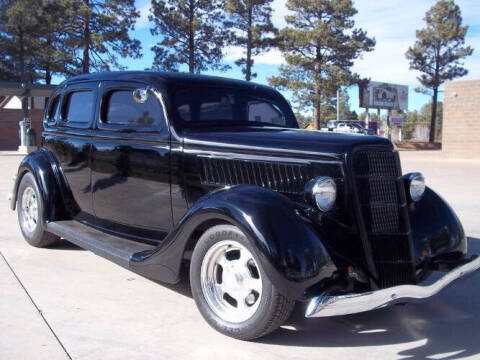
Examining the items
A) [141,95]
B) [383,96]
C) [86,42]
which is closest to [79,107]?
[141,95]

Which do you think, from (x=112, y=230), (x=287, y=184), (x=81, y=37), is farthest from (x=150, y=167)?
(x=81, y=37)

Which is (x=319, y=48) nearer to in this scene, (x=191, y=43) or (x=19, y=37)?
(x=191, y=43)

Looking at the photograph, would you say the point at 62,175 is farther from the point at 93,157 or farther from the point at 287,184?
the point at 287,184

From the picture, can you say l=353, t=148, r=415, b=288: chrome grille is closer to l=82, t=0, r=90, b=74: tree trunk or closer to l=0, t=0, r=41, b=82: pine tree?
l=82, t=0, r=90, b=74: tree trunk

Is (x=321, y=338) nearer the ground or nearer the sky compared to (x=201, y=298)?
nearer the ground

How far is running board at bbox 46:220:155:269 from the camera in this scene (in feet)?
13.1

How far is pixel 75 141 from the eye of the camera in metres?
5.02

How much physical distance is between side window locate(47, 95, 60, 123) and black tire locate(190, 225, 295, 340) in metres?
3.12

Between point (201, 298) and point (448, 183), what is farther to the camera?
point (448, 183)

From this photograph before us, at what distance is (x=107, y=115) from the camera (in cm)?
473

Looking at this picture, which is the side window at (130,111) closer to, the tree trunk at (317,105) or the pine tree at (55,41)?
the pine tree at (55,41)

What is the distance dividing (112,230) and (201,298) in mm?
1571

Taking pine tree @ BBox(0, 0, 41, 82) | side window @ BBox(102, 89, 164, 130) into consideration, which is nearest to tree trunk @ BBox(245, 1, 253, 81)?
pine tree @ BBox(0, 0, 41, 82)

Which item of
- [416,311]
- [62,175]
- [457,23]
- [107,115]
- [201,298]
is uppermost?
[457,23]
